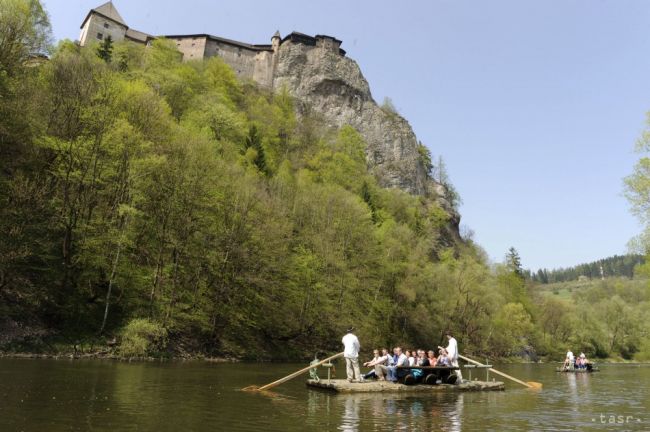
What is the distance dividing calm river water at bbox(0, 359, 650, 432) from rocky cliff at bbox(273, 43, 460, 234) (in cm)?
11049

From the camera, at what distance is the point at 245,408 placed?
43.8ft

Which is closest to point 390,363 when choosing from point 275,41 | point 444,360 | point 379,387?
point 444,360

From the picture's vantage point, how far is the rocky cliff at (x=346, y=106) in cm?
→ 12925

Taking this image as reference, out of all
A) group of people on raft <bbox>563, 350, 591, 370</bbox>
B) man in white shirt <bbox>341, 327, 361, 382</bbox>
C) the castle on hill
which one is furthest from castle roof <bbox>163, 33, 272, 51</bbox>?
man in white shirt <bbox>341, 327, 361, 382</bbox>

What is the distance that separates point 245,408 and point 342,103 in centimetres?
12443

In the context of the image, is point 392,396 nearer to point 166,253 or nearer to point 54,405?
point 54,405

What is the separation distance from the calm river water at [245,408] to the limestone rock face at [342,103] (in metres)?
110

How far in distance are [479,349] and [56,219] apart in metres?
55.8

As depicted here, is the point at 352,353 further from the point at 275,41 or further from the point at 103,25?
the point at 275,41

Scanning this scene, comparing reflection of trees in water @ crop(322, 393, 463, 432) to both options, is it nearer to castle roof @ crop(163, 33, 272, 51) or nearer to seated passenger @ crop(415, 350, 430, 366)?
seated passenger @ crop(415, 350, 430, 366)

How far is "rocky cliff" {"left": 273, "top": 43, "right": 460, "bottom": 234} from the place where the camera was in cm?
12925

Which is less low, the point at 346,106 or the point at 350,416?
the point at 346,106

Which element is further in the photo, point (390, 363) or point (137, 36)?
point (137, 36)

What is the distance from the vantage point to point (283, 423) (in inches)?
443
